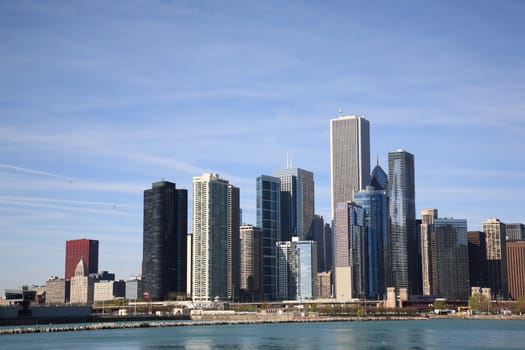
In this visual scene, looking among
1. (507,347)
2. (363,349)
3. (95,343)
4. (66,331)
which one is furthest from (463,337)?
(66,331)

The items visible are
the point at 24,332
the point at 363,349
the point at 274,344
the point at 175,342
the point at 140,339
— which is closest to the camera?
the point at 363,349

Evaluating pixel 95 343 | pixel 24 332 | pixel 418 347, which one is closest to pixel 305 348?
pixel 418 347

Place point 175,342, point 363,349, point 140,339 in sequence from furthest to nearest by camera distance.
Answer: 1. point 140,339
2. point 175,342
3. point 363,349

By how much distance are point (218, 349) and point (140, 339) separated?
35705 mm

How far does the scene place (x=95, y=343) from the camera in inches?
5886

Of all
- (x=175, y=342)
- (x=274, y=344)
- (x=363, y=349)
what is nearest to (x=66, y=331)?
(x=175, y=342)

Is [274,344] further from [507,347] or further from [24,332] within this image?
[24,332]

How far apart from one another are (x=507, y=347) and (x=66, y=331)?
364ft

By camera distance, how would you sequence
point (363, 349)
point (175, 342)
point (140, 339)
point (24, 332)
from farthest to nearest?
point (24, 332) < point (140, 339) < point (175, 342) < point (363, 349)

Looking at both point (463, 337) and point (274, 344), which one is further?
point (463, 337)

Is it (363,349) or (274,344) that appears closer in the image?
(363,349)

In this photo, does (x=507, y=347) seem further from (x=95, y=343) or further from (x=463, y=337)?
(x=95, y=343)

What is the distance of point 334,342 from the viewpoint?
147 meters

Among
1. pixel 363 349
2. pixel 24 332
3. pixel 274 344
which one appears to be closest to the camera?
pixel 363 349
